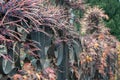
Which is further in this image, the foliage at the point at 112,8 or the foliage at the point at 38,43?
the foliage at the point at 112,8

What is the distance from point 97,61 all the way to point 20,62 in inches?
153

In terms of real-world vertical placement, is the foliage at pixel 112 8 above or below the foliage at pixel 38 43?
below

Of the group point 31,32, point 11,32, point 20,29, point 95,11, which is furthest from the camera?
point 95,11

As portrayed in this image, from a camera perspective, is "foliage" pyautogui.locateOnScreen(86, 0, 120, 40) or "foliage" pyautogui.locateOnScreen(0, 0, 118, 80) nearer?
"foliage" pyautogui.locateOnScreen(0, 0, 118, 80)

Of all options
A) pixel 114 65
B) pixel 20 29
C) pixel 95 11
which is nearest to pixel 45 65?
pixel 20 29

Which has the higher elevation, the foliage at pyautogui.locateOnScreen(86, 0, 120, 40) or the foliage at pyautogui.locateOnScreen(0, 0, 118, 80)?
the foliage at pyautogui.locateOnScreen(0, 0, 118, 80)

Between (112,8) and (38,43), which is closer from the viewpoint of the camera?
(38,43)

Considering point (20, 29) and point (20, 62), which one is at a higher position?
point (20, 29)

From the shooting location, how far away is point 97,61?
676 cm

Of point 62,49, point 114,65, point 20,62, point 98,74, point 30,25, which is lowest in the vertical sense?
point 114,65

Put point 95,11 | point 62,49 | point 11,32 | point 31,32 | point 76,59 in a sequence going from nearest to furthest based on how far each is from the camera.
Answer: point 11,32 → point 31,32 → point 62,49 → point 76,59 → point 95,11

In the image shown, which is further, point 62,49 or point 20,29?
point 62,49

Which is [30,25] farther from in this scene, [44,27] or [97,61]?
[97,61]

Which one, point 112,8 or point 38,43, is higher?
point 38,43
